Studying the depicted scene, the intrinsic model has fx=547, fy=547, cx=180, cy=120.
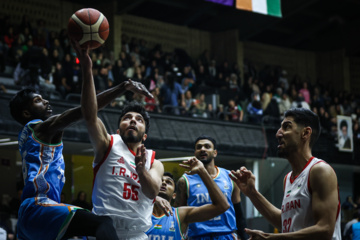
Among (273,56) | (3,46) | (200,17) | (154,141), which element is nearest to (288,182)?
(154,141)

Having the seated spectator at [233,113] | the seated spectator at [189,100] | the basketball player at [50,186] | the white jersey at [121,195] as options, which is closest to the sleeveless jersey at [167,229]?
the white jersey at [121,195]

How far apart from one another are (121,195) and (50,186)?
620 millimetres

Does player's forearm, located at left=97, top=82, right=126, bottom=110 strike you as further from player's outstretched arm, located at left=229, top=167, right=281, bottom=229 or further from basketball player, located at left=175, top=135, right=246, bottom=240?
basketball player, located at left=175, top=135, right=246, bottom=240

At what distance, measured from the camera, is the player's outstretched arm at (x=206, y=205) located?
485 cm

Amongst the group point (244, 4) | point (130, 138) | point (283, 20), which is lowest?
point (130, 138)

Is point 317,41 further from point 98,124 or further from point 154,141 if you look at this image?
point 98,124

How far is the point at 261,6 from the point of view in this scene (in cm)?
1786

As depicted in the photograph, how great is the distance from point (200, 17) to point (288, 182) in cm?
1995

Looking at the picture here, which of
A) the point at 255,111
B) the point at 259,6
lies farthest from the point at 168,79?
the point at 259,6

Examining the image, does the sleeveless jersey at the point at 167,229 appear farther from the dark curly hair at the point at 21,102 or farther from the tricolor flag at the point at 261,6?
the tricolor flag at the point at 261,6

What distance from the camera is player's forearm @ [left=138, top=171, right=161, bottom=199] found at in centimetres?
445

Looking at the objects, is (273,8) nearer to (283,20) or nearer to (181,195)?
(283,20)

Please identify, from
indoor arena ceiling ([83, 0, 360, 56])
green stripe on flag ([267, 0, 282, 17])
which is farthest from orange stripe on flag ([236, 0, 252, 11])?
indoor arena ceiling ([83, 0, 360, 56])

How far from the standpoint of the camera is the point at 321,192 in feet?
12.8
